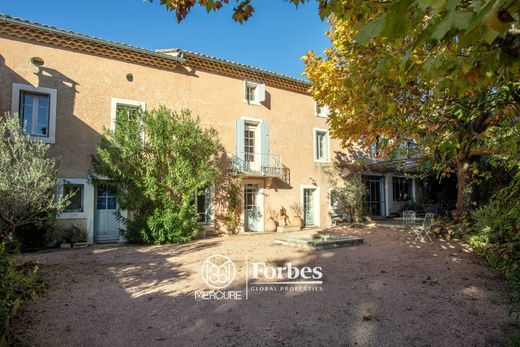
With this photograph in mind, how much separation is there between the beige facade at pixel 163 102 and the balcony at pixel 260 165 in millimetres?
198

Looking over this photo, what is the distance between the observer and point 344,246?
9.62 m

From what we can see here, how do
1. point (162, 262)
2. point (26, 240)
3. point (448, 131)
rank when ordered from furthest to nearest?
point (26, 240) < point (162, 262) < point (448, 131)

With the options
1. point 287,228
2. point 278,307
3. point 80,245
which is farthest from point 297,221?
point 278,307

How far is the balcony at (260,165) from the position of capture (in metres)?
14.0

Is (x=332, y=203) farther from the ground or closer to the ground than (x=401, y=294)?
farther from the ground

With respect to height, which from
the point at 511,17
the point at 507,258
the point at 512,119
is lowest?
the point at 507,258

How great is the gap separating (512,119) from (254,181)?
33.8 feet

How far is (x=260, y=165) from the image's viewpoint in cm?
1466

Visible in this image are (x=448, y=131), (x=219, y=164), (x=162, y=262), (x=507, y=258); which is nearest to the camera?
(x=507, y=258)

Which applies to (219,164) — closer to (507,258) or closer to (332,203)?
(332,203)

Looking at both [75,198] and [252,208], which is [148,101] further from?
[252,208]

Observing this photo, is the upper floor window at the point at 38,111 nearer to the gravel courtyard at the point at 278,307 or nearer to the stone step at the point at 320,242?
the gravel courtyard at the point at 278,307

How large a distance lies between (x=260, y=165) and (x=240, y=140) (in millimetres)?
1431

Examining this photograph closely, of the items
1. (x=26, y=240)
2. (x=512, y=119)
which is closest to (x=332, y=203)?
(x=512, y=119)
